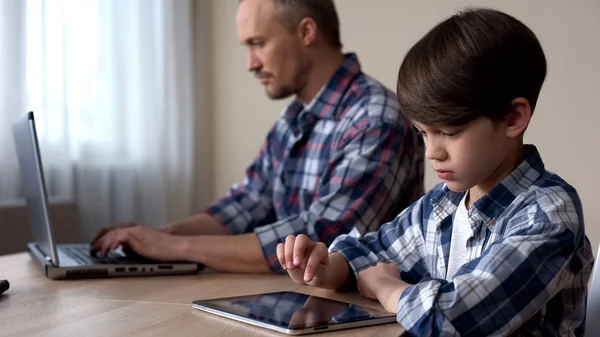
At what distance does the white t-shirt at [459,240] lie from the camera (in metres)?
1.14

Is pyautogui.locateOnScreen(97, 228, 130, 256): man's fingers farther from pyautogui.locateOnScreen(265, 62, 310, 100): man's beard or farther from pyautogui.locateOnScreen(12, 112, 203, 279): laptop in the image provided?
pyautogui.locateOnScreen(265, 62, 310, 100): man's beard

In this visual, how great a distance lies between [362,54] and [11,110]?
1.58m

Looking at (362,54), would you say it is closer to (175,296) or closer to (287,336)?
(175,296)

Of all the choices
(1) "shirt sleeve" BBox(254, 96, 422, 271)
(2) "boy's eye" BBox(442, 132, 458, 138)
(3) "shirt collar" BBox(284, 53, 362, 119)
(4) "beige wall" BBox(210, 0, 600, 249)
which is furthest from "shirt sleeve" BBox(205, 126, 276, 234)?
(4) "beige wall" BBox(210, 0, 600, 249)

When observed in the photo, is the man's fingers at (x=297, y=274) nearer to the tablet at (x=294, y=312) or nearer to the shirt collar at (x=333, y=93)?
the tablet at (x=294, y=312)

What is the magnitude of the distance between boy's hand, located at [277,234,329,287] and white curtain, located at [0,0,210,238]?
1777 mm

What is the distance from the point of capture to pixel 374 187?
158 centimetres

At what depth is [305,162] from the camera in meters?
1.89

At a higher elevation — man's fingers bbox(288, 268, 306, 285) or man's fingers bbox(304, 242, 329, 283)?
man's fingers bbox(304, 242, 329, 283)

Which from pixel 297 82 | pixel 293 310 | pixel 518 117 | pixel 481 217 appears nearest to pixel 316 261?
pixel 293 310

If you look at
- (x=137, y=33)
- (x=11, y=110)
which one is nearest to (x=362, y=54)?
(x=137, y=33)

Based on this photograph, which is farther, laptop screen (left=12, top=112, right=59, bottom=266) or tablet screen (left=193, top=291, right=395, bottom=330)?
laptop screen (left=12, top=112, right=59, bottom=266)

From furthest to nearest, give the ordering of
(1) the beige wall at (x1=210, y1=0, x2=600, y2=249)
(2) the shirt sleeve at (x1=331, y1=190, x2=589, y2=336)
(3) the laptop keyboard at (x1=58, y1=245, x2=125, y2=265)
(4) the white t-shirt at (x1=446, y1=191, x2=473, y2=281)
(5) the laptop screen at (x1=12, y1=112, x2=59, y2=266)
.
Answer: (1) the beige wall at (x1=210, y1=0, x2=600, y2=249)
(3) the laptop keyboard at (x1=58, y1=245, x2=125, y2=265)
(5) the laptop screen at (x1=12, y1=112, x2=59, y2=266)
(4) the white t-shirt at (x1=446, y1=191, x2=473, y2=281)
(2) the shirt sleeve at (x1=331, y1=190, x2=589, y2=336)

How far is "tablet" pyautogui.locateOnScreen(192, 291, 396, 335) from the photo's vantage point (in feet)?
3.06
